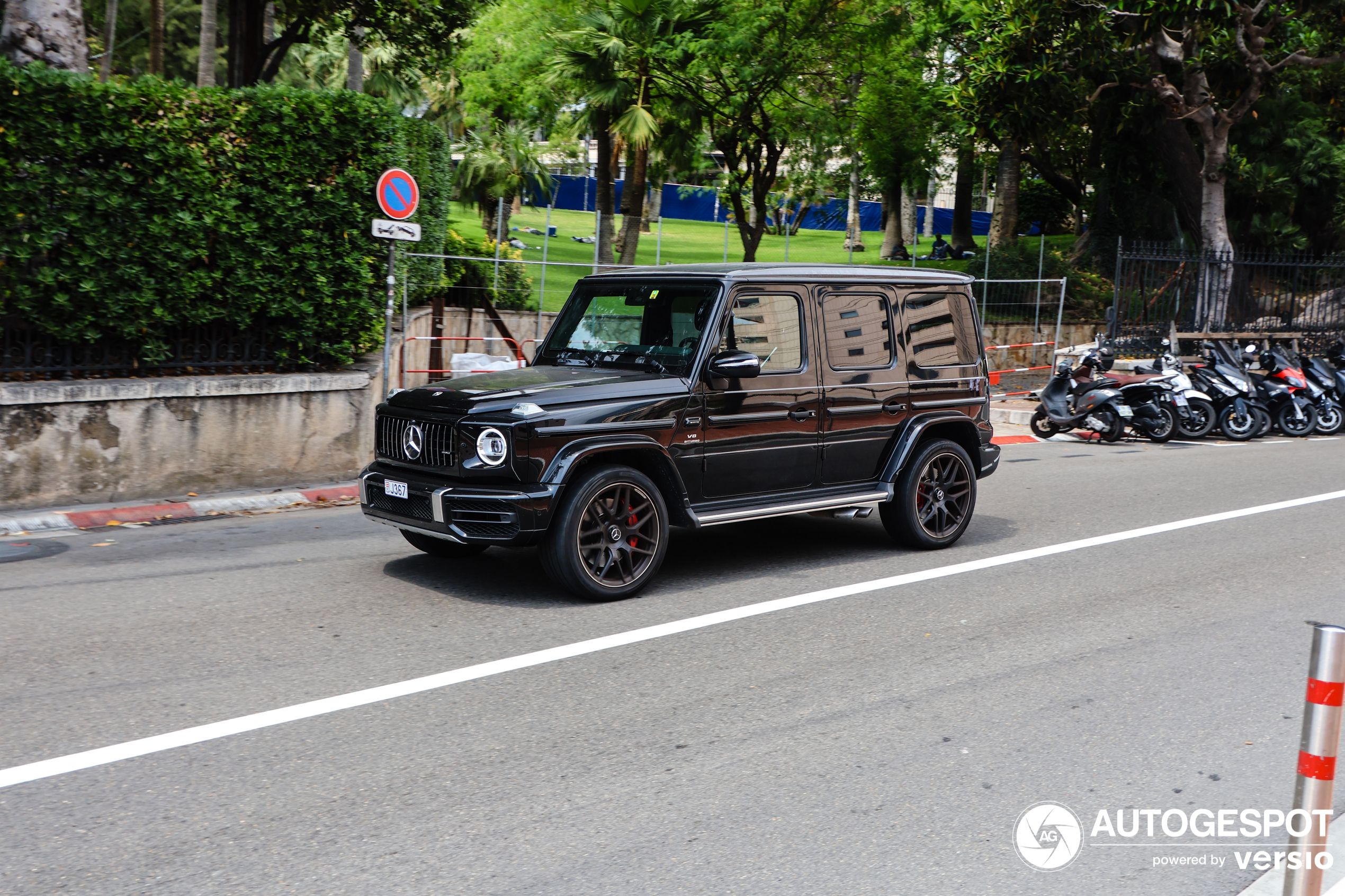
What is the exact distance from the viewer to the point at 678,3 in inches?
952

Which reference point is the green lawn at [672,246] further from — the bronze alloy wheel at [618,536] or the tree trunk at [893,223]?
the bronze alloy wheel at [618,536]

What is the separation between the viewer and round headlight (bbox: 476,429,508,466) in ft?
20.8

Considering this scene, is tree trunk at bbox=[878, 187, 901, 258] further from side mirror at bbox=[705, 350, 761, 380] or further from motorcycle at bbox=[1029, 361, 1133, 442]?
side mirror at bbox=[705, 350, 761, 380]

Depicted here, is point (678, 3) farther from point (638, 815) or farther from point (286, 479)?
point (638, 815)

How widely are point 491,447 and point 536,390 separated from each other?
1.47 feet

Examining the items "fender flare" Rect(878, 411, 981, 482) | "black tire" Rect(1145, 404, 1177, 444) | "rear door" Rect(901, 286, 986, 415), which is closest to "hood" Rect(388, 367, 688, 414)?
"fender flare" Rect(878, 411, 981, 482)

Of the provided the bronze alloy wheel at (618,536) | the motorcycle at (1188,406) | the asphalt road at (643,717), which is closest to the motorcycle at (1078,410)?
the motorcycle at (1188,406)

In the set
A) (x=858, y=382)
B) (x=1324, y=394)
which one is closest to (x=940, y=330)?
(x=858, y=382)

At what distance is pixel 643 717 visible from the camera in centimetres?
493

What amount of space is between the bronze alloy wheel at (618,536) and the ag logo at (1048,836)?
10.1 feet

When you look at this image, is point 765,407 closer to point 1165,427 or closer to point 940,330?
point 940,330

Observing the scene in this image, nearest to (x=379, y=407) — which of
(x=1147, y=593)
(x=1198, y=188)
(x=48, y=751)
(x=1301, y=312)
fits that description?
(x=48, y=751)

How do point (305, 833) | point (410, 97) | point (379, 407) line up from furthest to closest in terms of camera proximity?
point (410, 97) < point (379, 407) < point (305, 833)

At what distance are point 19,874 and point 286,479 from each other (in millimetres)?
7381
